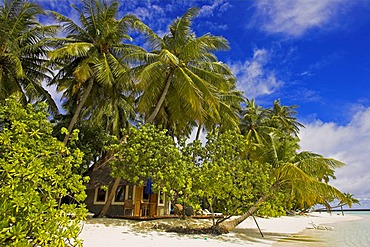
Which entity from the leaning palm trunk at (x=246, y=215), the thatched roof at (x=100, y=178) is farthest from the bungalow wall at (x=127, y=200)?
the leaning palm trunk at (x=246, y=215)

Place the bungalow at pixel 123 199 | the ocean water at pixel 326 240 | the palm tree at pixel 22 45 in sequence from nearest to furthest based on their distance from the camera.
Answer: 1. the ocean water at pixel 326 240
2. the palm tree at pixel 22 45
3. the bungalow at pixel 123 199

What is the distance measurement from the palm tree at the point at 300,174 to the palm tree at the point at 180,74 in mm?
3630

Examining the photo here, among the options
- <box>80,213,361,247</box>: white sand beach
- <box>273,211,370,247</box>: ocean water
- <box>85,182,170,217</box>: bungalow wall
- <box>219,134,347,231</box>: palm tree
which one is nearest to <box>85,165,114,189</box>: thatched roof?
<box>85,182,170,217</box>: bungalow wall

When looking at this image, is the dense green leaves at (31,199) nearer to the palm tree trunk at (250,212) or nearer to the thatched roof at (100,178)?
the palm tree trunk at (250,212)

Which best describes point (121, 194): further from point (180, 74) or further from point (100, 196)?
point (180, 74)

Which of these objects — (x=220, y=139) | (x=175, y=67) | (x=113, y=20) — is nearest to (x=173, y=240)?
(x=220, y=139)

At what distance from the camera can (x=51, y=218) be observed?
4.23m

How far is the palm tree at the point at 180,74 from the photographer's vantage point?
12.4 m

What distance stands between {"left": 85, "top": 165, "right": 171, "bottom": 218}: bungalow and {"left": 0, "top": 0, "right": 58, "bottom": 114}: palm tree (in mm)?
4830

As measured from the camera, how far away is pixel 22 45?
1291cm

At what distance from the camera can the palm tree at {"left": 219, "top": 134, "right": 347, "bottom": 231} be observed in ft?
37.1

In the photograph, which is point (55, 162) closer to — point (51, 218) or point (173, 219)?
point (51, 218)

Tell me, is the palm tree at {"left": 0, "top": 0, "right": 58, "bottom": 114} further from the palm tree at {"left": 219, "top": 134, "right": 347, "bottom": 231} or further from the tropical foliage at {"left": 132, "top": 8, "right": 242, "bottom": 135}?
the palm tree at {"left": 219, "top": 134, "right": 347, "bottom": 231}

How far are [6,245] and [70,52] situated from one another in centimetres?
899
